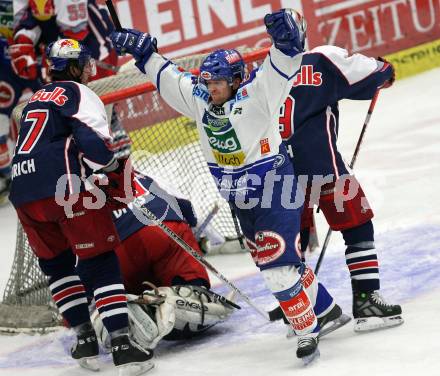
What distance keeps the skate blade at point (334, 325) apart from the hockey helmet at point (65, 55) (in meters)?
1.35

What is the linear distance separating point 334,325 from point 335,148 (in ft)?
2.22

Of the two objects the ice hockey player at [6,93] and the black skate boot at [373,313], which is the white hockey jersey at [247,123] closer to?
the black skate boot at [373,313]

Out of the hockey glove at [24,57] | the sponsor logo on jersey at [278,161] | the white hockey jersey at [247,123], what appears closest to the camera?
the white hockey jersey at [247,123]

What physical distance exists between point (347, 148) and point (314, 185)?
10.9 feet

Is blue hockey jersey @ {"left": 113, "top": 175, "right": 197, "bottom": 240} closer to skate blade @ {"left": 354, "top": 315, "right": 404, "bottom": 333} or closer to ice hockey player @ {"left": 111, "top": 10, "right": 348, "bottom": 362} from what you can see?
ice hockey player @ {"left": 111, "top": 10, "right": 348, "bottom": 362}

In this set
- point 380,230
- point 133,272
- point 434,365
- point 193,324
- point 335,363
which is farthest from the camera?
point 380,230

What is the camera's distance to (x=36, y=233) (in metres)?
4.36

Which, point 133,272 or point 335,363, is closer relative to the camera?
point 335,363

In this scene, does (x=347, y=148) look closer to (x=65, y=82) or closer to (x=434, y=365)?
(x=65, y=82)

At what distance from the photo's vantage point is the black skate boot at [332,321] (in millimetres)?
4348

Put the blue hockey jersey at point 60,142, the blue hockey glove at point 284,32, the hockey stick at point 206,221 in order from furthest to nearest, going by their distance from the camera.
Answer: the hockey stick at point 206,221, the blue hockey jersey at point 60,142, the blue hockey glove at point 284,32

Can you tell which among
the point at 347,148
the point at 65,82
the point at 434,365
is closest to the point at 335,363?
the point at 434,365

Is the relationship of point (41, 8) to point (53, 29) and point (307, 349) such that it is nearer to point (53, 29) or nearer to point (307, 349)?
point (53, 29)

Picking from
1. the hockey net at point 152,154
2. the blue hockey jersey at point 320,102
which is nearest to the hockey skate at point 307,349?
the blue hockey jersey at point 320,102
